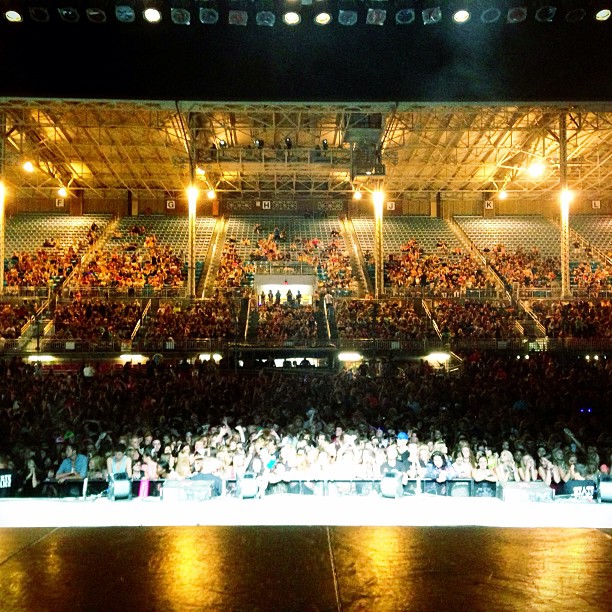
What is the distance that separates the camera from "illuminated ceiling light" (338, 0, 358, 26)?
250 inches

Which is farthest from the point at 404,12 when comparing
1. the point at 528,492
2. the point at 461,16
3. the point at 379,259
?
the point at 379,259

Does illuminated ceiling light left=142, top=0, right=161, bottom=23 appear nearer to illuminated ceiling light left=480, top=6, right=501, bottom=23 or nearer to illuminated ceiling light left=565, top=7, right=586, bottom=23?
illuminated ceiling light left=480, top=6, right=501, bottom=23

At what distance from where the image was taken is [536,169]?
104 feet

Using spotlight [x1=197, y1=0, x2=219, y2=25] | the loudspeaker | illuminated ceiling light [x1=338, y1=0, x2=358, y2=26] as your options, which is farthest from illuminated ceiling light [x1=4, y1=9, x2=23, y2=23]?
the loudspeaker

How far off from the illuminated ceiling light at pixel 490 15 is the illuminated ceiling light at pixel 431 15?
43cm

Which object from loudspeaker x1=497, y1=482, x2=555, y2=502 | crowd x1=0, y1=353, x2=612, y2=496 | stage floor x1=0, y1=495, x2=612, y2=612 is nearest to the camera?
stage floor x1=0, y1=495, x2=612, y2=612

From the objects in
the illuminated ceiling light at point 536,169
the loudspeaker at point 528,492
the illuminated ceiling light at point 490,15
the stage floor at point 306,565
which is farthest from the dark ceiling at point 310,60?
the illuminated ceiling light at point 536,169

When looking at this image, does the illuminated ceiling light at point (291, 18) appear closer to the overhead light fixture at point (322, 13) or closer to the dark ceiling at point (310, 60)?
the dark ceiling at point (310, 60)

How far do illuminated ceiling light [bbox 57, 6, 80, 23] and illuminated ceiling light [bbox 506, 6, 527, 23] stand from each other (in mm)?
4365

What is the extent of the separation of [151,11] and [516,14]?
3687 millimetres

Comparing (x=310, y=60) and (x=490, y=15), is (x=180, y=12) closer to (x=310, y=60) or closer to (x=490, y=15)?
(x=310, y=60)

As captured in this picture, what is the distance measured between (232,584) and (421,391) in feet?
32.2

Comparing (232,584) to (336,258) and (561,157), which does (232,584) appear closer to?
(561,157)

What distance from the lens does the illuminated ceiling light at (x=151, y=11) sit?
6.30 metres
